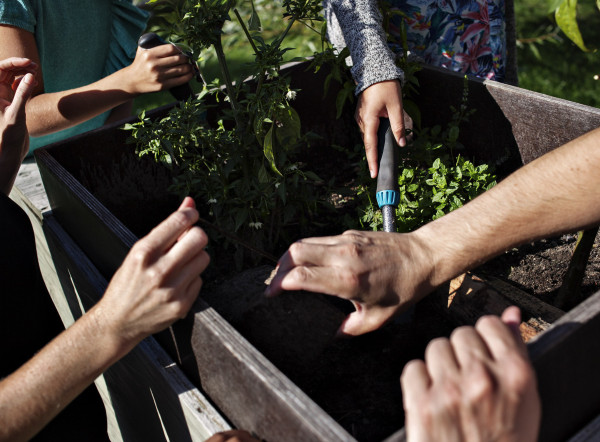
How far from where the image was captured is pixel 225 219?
1.67 m

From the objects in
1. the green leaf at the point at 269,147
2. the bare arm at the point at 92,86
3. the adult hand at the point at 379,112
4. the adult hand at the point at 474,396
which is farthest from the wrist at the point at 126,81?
the adult hand at the point at 474,396

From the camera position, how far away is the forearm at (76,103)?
183 cm

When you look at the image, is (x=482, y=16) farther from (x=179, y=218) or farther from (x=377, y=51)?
(x=179, y=218)

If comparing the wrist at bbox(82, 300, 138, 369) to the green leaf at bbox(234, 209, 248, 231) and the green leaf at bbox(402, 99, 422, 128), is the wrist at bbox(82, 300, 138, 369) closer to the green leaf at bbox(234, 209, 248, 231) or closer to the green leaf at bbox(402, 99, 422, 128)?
the green leaf at bbox(234, 209, 248, 231)

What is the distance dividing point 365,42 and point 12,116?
1.04 m

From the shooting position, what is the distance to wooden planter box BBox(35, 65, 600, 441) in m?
0.87

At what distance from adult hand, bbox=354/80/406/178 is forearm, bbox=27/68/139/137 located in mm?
808

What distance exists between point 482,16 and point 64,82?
5.36 feet

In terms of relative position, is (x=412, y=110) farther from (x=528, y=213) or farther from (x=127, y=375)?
(x=127, y=375)

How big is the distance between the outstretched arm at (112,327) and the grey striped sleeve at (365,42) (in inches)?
33.0

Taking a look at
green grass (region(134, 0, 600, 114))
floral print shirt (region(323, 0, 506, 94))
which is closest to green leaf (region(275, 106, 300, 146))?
floral print shirt (region(323, 0, 506, 94))

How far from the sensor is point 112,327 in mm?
994

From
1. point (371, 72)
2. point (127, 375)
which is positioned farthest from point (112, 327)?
point (371, 72)

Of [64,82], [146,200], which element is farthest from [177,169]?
[64,82]
